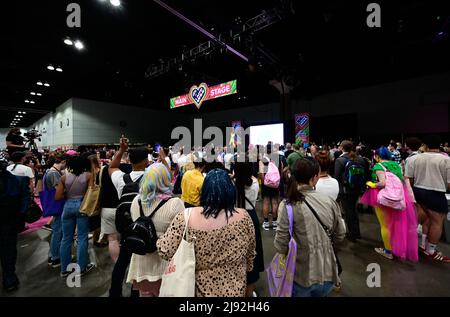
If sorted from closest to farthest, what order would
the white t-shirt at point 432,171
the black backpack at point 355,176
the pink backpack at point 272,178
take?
the white t-shirt at point 432,171
the black backpack at point 355,176
the pink backpack at point 272,178

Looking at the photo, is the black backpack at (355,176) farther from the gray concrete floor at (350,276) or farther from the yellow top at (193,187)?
the yellow top at (193,187)

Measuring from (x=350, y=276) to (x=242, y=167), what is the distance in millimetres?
1803

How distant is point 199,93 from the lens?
770 cm

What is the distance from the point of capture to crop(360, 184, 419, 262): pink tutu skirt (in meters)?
2.52

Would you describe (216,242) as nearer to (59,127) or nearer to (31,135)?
(31,135)

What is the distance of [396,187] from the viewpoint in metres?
2.39

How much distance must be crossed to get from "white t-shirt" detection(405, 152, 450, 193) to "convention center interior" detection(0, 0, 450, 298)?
0.02 meters

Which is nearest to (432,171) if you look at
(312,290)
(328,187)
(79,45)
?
(328,187)

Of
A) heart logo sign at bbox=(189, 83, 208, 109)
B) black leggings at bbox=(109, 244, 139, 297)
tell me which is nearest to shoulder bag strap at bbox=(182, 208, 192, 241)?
black leggings at bbox=(109, 244, 139, 297)

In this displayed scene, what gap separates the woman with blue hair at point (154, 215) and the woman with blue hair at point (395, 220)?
2624 mm

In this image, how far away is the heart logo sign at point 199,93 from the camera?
750 cm

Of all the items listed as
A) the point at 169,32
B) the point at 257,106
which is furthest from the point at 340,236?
the point at 257,106

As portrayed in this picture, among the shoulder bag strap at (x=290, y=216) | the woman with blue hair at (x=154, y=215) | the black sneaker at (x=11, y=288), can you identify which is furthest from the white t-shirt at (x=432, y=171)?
the black sneaker at (x=11, y=288)

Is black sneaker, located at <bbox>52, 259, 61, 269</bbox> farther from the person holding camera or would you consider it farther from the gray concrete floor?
the person holding camera
